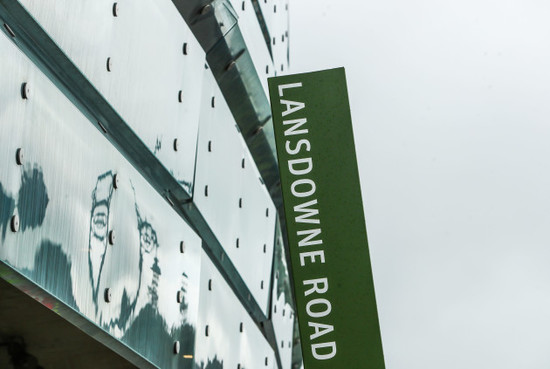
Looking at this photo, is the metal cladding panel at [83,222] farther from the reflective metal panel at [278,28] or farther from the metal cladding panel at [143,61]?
the reflective metal panel at [278,28]

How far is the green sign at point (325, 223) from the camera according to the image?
315 inches

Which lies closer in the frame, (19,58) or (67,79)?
(19,58)

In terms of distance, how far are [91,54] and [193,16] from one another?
13.9 ft

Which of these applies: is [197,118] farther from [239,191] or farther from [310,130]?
[239,191]

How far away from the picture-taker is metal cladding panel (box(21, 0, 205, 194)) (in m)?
5.84

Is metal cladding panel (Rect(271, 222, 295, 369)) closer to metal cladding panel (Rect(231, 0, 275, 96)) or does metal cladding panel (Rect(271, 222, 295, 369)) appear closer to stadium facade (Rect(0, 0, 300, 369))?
metal cladding panel (Rect(231, 0, 275, 96))

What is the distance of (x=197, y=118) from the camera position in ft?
30.0

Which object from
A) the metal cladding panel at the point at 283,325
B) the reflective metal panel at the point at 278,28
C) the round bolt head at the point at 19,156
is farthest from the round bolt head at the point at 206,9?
the metal cladding panel at the point at 283,325

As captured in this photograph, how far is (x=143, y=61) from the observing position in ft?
24.0

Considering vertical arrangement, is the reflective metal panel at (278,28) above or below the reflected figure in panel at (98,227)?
above

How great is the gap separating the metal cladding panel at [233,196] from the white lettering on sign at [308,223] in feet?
3.83

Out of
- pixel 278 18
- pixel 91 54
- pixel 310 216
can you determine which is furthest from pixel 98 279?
pixel 278 18

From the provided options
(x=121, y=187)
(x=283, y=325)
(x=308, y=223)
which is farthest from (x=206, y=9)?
Answer: (x=283, y=325)

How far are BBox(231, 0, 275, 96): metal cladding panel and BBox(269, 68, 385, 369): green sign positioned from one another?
10.3ft
